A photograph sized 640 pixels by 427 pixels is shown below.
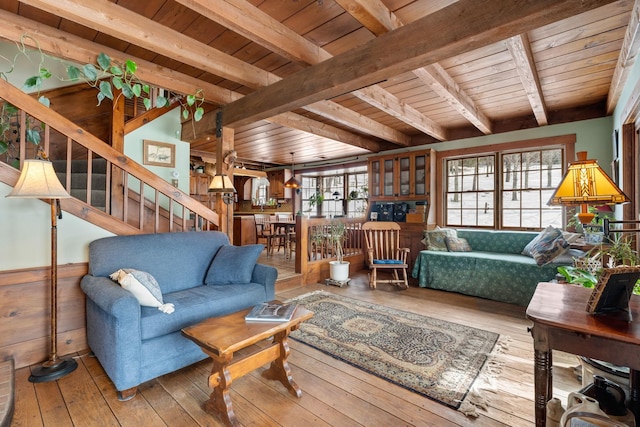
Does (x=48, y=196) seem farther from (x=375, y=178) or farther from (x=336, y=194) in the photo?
(x=336, y=194)

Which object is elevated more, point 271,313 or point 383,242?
point 383,242

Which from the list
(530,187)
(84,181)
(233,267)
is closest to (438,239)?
(530,187)

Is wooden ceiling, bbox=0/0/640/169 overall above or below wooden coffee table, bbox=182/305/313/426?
above

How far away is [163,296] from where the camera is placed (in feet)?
7.93

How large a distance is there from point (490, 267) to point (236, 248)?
3184mm

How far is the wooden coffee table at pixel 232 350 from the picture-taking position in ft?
5.19

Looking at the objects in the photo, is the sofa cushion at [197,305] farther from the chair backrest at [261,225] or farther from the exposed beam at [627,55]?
the chair backrest at [261,225]

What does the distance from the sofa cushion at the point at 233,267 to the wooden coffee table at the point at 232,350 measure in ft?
2.47

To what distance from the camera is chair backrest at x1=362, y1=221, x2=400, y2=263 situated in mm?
4695

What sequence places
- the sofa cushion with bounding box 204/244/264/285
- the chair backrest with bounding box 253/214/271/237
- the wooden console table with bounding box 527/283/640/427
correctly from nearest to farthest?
the wooden console table with bounding box 527/283/640/427
the sofa cushion with bounding box 204/244/264/285
the chair backrest with bounding box 253/214/271/237

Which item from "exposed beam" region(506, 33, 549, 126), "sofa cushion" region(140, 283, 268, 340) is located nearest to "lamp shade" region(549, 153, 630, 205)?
"exposed beam" region(506, 33, 549, 126)

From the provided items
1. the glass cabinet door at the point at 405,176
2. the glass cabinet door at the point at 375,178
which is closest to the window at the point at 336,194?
the glass cabinet door at the point at 375,178

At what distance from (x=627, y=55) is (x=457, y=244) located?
2.80 meters

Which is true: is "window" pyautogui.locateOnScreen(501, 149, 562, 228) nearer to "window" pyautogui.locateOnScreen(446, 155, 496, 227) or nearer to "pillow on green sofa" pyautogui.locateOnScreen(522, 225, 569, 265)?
"window" pyautogui.locateOnScreen(446, 155, 496, 227)
